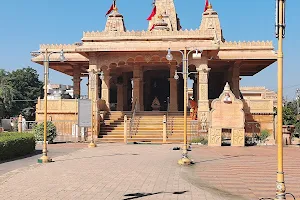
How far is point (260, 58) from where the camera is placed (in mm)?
30891

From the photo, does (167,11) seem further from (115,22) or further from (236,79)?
(236,79)

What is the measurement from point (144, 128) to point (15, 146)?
37.5 feet

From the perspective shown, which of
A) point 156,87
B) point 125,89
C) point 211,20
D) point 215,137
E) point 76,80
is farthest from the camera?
point 156,87

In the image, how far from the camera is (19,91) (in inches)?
2387

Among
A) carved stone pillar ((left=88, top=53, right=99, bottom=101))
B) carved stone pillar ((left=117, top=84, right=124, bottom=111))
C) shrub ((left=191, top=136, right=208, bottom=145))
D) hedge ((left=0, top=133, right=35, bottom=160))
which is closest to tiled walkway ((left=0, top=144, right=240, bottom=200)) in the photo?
hedge ((left=0, top=133, right=35, bottom=160))

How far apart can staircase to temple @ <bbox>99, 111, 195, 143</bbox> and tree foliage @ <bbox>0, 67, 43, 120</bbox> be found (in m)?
29.2

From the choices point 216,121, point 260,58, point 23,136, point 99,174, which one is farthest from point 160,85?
point 99,174

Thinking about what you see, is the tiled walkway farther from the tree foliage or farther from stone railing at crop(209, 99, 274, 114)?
the tree foliage

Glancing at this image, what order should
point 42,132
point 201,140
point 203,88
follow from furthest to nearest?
point 203,88, point 42,132, point 201,140

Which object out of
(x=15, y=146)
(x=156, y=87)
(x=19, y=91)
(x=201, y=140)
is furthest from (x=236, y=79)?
(x=19, y=91)

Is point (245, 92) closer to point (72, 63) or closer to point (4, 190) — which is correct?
point (72, 63)

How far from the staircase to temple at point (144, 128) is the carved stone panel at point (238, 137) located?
135 inches

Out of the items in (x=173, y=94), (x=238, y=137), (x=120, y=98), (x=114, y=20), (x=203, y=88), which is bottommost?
(x=238, y=137)

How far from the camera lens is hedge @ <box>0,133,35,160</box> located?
50.2 feet
